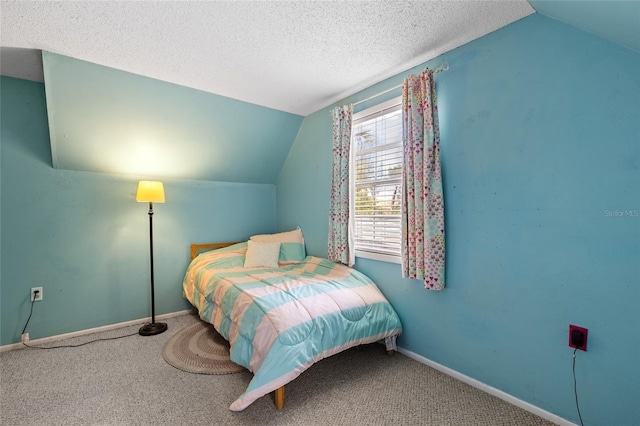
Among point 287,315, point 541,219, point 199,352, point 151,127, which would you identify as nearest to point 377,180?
point 541,219

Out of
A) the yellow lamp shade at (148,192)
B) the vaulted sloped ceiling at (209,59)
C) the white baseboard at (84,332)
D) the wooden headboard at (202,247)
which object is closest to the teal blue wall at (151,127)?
the vaulted sloped ceiling at (209,59)

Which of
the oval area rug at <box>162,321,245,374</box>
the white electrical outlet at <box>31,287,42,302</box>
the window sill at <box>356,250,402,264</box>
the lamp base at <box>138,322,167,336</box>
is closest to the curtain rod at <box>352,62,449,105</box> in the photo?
the window sill at <box>356,250,402,264</box>

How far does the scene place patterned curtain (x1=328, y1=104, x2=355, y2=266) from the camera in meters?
2.81

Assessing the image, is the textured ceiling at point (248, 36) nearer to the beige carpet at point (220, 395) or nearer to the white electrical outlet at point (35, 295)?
the white electrical outlet at point (35, 295)

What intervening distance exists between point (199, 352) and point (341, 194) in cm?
187

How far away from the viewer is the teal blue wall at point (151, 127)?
94.7 inches

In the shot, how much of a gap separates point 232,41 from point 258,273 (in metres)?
1.95

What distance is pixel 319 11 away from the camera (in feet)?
5.53

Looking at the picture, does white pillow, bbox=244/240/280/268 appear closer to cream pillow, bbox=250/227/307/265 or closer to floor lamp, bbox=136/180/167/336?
cream pillow, bbox=250/227/307/265

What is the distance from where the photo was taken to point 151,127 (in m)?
2.87

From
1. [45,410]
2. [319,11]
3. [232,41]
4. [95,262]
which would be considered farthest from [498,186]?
[95,262]

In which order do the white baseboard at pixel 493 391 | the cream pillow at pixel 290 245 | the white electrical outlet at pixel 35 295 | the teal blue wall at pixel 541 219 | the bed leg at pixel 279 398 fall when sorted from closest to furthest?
the teal blue wall at pixel 541 219 → the white baseboard at pixel 493 391 → the bed leg at pixel 279 398 → the white electrical outlet at pixel 35 295 → the cream pillow at pixel 290 245

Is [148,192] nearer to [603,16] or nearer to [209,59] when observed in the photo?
[209,59]

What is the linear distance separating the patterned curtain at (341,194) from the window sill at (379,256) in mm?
85
